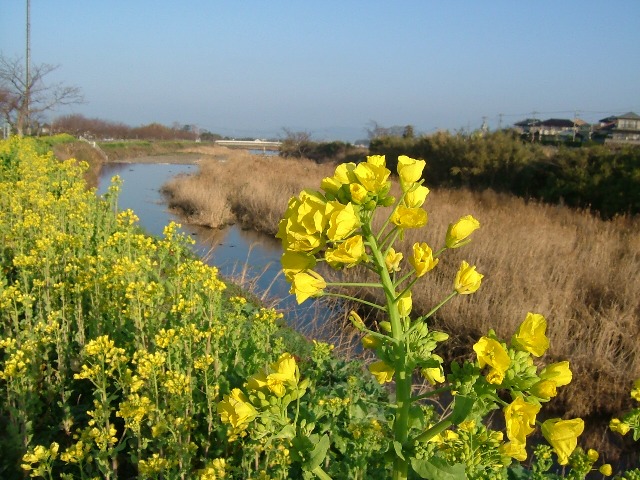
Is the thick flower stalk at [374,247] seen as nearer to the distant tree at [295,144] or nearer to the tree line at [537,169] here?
the tree line at [537,169]

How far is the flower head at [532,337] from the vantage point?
1.00 meters

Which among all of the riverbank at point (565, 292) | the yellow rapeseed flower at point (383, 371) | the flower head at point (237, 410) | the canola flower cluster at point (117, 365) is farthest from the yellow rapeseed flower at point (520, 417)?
the riverbank at point (565, 292)

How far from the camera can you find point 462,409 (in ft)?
3.19

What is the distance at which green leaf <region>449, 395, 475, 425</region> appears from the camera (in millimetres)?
966

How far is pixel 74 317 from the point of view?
154 inches

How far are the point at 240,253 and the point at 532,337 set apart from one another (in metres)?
12.4

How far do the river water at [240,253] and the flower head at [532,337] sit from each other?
4.73m

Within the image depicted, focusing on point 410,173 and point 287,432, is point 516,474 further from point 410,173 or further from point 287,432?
point 410,173

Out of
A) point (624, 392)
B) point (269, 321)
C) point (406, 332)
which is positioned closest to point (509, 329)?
point (624, 392)

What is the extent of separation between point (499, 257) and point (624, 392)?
2.97 meters

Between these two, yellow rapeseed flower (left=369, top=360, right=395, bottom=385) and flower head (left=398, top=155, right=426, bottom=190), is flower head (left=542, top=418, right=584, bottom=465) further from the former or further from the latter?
flower head (left=398, top=155, right=426, bottom=190)

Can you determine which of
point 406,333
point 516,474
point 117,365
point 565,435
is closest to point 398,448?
point 406,333

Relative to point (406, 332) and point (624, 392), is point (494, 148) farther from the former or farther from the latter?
point (406, 332)

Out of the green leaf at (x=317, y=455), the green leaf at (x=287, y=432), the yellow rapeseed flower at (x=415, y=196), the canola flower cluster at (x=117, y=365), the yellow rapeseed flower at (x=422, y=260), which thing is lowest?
the canola flower cluster at (x=117, y=365)
